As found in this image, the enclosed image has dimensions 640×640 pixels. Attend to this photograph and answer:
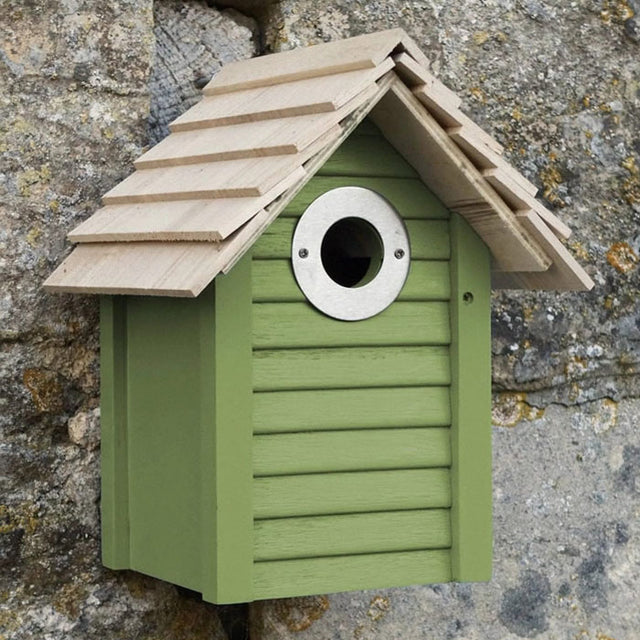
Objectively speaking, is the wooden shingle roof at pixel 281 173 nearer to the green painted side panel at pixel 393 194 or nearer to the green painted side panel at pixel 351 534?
the green painted side panel at pixel 393 194

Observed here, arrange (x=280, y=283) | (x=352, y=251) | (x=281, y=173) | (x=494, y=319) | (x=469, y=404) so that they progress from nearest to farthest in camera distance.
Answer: (x=281, y=173), (x=280, y=283), (x=469, y=404), (x=352, y=251), (x=494, y=319)

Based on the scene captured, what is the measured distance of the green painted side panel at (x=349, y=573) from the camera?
5.86 feet

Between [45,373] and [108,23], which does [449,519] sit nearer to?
[45,373]

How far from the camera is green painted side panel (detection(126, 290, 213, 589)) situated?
1788 millimetres

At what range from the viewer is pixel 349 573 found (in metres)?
1.83

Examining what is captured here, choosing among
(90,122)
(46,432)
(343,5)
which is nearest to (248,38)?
(343,5)

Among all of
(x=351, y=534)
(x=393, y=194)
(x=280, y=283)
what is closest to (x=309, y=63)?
(x=393, y=194)

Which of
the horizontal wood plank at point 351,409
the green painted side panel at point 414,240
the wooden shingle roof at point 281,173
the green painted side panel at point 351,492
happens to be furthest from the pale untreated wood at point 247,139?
the green painted side panel at point 351,492

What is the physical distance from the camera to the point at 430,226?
1881 millimetres

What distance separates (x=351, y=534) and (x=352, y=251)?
1.42ft

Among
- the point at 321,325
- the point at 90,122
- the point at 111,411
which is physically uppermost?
the point at 90,122

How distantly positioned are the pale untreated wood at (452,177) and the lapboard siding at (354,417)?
0.03m

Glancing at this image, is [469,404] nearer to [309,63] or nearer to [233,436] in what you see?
[233,436]

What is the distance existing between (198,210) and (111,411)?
438mm
